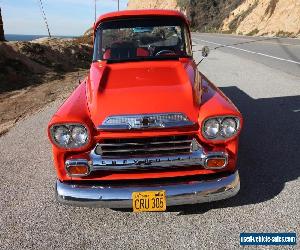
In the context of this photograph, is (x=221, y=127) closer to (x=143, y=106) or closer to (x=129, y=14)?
(x=143, y=106)

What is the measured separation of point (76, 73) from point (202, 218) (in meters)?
13.5

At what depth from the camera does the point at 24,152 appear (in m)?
6.22

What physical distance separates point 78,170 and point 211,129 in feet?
4.21

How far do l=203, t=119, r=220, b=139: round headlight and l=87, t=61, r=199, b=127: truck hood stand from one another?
0.40ft

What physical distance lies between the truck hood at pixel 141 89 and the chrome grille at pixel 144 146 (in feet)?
0.70

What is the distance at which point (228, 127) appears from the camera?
3.78 m

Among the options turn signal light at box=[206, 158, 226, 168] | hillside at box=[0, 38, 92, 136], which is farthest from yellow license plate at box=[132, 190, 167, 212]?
hillside at box=[0, 38, 92, 136]

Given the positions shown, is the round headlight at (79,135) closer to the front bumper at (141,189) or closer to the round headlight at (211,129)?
the front bumper at (141,189)

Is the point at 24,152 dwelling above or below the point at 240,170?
below

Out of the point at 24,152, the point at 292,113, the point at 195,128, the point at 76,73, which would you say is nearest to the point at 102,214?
the point at 195,128

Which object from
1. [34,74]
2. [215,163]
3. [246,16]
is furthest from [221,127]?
[246,16]

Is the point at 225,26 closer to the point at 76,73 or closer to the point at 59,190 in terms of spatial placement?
the point at 76,73

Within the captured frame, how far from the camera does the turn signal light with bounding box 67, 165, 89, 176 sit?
368 centimetres

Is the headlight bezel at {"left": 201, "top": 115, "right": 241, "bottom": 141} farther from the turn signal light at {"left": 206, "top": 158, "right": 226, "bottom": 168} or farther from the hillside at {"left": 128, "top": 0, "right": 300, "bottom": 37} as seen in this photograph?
the hillside at {"left": 128, "top": 0, "right": 300, "bottom": 37}
